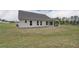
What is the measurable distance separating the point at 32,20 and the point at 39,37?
0.31m

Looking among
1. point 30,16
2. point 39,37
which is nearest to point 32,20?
point 30,16

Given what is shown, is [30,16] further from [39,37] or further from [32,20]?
[39,37]

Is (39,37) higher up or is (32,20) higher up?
(32,20)

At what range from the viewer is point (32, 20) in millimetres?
7398

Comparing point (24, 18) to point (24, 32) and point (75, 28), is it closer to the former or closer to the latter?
point (24, 32)

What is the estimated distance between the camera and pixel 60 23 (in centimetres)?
744

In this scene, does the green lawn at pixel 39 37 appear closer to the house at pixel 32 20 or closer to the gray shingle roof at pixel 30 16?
the house at pixel 32 20

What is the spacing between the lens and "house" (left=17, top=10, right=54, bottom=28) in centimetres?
737

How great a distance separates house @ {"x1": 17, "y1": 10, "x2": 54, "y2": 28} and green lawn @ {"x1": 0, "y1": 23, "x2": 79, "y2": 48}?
0.09 metres

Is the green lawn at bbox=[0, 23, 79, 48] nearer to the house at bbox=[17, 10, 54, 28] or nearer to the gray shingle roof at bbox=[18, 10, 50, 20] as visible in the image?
the house at bbox=[17, 10, 54, 28]

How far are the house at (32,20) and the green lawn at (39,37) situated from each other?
9 centimetres
